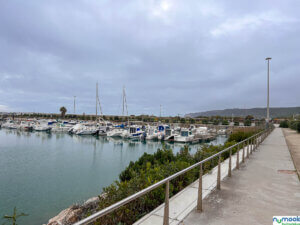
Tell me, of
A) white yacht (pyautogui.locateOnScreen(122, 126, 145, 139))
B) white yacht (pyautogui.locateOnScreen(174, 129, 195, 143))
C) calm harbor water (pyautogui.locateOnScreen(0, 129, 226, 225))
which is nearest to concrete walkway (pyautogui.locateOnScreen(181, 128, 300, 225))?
calm harbor water (pyautogui.locateOnScreen(0, 129, 226, 225))

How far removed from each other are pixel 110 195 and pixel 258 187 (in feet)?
14.8

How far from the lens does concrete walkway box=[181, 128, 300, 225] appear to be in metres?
3.96

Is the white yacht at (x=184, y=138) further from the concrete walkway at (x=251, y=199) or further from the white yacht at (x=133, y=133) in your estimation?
the concrete walkway at (x=251, y=199)

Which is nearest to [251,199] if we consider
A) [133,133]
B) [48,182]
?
[48,182]

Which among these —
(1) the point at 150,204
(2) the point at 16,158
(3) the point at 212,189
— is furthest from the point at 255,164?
(2) the point at 16,158

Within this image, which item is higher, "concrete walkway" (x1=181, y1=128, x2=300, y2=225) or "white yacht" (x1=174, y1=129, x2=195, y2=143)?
"concrete walkway" (x1=181, y1=128, x2=300, y2=225)

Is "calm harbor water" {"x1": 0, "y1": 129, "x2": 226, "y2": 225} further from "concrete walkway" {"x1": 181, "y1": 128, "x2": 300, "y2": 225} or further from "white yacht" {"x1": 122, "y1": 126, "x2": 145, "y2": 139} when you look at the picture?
"white yacht" {"x1": 122, "y1": 126, "x2": 145, "y2": 139}

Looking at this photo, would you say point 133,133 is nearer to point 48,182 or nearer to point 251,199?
point 48,182

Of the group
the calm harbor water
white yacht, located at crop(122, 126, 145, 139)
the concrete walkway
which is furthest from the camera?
white yacht, located at crop(122, 126, 145, 139)

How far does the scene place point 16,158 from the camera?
78.7 ft

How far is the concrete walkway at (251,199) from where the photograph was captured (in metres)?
3.96

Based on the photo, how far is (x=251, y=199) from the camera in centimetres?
499

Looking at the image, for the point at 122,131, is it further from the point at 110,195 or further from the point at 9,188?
the point at 110,195

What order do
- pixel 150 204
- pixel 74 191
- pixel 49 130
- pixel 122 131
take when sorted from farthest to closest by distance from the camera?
pixel 49 130, pixel 122 131, pixel 74 191, pixel 150 204
